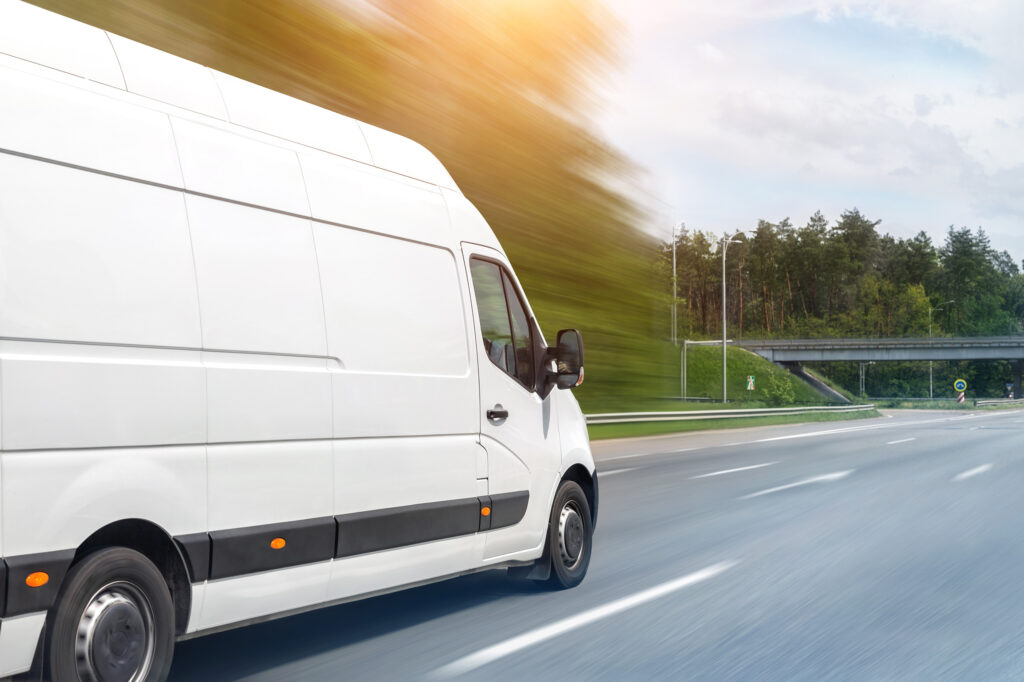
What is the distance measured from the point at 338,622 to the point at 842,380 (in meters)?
140

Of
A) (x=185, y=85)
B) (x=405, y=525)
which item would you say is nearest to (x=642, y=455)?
(x=405, y=525)

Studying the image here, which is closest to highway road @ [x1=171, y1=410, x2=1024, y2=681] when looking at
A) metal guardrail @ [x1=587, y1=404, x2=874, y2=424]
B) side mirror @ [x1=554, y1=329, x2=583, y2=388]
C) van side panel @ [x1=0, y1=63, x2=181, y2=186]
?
side mirror @ [x1=554, y1=329, x2=583, y2=388]

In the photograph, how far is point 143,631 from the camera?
173 inches

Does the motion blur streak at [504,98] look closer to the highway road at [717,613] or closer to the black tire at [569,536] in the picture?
the highway road at [717,613]

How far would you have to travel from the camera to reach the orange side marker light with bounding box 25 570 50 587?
12.7 ft

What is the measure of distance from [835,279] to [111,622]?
146292 millimetres

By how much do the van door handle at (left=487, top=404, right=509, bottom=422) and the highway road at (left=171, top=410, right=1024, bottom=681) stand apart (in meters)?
1.07

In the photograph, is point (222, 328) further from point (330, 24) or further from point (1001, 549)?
point (330, 24)

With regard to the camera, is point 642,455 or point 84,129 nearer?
point 84,129

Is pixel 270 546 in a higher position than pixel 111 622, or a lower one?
higher

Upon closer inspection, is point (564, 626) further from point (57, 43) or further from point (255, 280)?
point (57, 43)

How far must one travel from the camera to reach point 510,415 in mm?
6645

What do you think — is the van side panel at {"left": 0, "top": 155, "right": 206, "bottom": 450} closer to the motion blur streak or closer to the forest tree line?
the motion blur streak

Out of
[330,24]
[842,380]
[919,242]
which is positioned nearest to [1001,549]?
[330,24]
